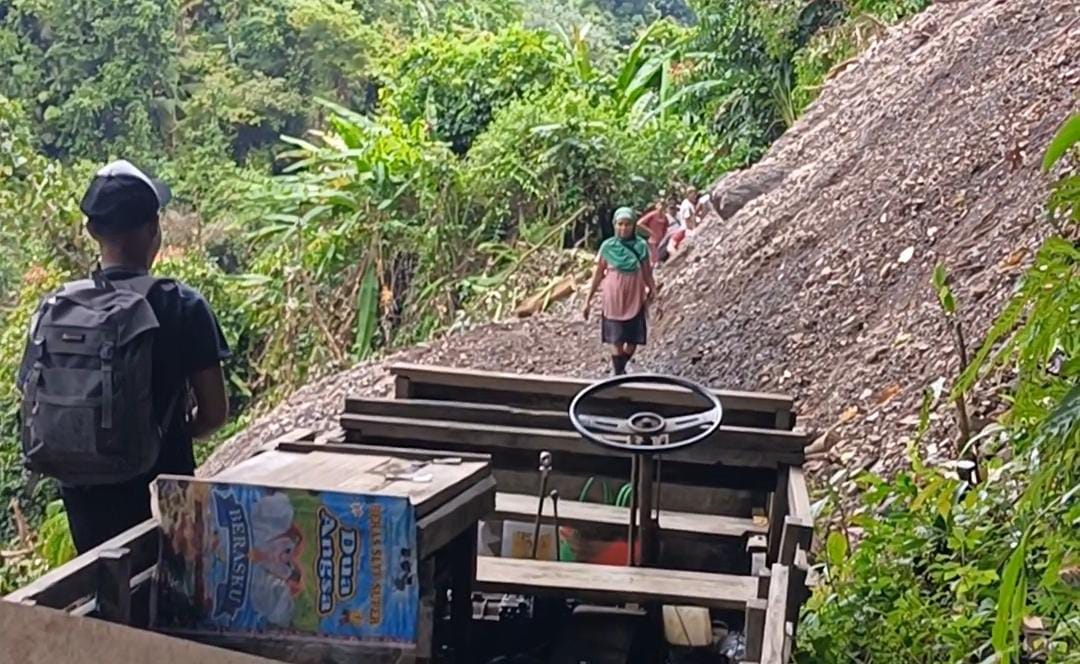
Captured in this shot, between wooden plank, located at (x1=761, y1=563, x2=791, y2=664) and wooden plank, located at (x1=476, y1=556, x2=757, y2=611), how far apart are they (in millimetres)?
438

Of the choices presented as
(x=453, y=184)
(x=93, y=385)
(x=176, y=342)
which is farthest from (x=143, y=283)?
(x=453, y=184)

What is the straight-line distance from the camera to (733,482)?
4.64 meters

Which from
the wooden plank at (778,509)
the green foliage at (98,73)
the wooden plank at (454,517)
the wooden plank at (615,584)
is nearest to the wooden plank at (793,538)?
the wooden plank at (615,584)

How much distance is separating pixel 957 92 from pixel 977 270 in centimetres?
342

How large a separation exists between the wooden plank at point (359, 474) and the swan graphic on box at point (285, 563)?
6cm

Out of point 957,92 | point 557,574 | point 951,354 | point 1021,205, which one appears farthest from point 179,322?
point 957,92

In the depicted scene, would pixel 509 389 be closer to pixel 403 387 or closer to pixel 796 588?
pixel 403 387

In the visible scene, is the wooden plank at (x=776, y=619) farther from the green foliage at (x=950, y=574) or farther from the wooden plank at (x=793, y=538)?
the green foliage at (x=950, y=574)

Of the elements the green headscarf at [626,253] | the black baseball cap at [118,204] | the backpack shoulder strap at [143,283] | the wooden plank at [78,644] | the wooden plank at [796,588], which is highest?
the black baseball cap at [118,204]

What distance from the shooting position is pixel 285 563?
2.85 metres

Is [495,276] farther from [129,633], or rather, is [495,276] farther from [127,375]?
[129,633]

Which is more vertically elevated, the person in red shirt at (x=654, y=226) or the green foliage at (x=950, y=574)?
the person in red shirt at (x=654, y=226)

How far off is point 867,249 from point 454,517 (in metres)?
5.70

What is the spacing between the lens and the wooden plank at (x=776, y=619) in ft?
8.53
